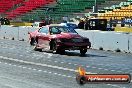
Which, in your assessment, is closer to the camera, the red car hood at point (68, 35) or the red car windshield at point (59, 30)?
the red car hood at point (68, 35)

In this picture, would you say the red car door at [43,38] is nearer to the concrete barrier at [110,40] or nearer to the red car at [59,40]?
the red car at [59,40]

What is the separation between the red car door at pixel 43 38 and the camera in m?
25.0

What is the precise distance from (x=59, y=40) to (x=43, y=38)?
1.99 metres

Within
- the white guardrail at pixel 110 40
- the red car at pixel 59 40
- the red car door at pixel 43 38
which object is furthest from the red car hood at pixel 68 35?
Result: the white guardrail at pixel 110 40

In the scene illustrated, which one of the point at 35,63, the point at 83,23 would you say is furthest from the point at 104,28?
the point at 35,63

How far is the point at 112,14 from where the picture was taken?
5356cm

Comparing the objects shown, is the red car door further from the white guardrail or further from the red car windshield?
the white guardrail

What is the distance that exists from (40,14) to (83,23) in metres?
21.7

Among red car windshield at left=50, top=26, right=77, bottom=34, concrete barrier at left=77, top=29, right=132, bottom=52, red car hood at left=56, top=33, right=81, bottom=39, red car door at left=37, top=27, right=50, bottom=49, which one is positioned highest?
red car windshield at left=50, top=26, right=77, bottom=34

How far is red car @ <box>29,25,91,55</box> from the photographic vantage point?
76.9ft

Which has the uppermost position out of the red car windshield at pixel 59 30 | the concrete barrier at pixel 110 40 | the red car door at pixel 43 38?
the red car windshield at pixel 59 30

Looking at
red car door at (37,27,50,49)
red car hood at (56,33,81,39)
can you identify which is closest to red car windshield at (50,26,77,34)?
red car door at (37,27,50,49)

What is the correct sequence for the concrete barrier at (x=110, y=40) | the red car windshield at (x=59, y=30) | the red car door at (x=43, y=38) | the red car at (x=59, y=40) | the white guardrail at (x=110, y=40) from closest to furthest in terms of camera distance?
the red car at (x=59, y=40) → the red car windshield at (x=59, y=30) → the red car door at (x=43, y=38) → the white guardrail at (x=110, y=40) → the concrete barrier at (x=110, y=40)

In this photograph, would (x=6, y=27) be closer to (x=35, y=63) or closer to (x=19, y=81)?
(x=35, y=63)
